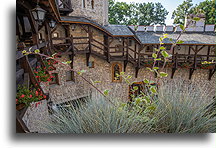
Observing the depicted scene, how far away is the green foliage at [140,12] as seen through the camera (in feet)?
7.52

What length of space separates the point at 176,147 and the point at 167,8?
1907 millimetres

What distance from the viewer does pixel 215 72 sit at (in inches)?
251

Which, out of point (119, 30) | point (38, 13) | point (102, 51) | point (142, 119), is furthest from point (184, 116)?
point (102, 51)

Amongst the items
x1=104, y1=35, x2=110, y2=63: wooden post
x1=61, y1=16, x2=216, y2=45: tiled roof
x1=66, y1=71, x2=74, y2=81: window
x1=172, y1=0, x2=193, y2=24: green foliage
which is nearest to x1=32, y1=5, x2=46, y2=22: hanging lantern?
x1=172, y1=0, x2=193, y2=24: green foliage

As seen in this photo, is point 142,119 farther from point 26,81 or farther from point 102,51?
point 102,51

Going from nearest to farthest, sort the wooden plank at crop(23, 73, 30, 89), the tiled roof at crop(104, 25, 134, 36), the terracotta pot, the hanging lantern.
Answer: the terracotta pot < the wooden plank at crop(23, 73, 30, 89) < the hanging lantern < the tiled roof at crop(104, 25, 134, 36)

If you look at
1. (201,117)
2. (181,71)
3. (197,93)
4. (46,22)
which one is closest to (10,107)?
(201,117)

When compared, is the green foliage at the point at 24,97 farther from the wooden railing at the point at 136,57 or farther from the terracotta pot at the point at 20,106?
the wooden railing at the point at 136,57

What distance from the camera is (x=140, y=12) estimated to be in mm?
2568

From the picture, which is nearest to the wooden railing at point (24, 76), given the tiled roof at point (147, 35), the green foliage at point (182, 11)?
the green foliage at point (182, 11)

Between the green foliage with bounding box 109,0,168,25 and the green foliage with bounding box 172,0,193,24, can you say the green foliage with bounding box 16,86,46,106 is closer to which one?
the green foliage with bounding box 109,0,168,25

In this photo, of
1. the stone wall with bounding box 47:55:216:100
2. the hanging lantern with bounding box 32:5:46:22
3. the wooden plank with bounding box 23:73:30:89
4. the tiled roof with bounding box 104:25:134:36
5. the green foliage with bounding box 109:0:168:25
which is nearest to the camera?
the wooden plank with bounding box 23:73:30:89

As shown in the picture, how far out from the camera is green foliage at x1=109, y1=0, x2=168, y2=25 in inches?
90.3

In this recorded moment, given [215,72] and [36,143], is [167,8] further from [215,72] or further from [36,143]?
[215,72]
